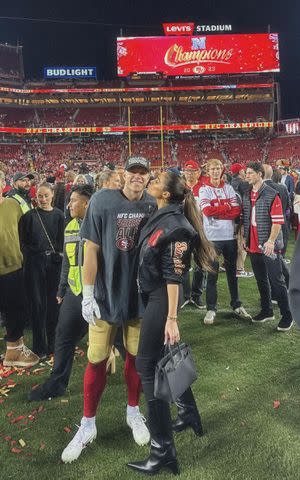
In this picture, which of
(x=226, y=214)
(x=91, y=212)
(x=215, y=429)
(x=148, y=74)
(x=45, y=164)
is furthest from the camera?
(x=148, y=74)

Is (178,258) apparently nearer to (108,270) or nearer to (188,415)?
(108,270)

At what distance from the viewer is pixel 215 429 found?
3266mm

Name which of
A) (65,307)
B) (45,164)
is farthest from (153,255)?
(45,164)

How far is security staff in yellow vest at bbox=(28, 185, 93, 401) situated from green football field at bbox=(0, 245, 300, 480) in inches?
5.8

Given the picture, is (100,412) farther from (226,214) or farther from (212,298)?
(226,214)

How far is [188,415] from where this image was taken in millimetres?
3199

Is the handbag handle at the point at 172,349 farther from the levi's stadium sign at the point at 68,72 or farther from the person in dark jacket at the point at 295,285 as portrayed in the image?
the levi's stadium sign at the point at 68,72

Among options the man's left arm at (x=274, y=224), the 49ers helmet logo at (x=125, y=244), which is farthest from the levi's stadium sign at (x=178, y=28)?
the 49ers helmet logo at (x=125, y=244)

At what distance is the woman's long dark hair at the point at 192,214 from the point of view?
2.81m

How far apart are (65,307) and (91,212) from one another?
1.18m

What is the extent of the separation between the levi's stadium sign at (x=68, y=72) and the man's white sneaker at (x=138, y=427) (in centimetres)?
4870

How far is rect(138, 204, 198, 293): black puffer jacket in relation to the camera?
2.65 meters

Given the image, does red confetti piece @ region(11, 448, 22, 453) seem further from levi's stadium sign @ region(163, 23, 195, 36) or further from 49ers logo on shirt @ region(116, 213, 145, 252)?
levi's stadium sign @ region(163, 23, 195, 36)

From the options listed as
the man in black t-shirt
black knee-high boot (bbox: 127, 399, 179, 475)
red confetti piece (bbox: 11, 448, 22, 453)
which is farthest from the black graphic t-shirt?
red confetti piece (bbox: 11, 448, 22, 453)
